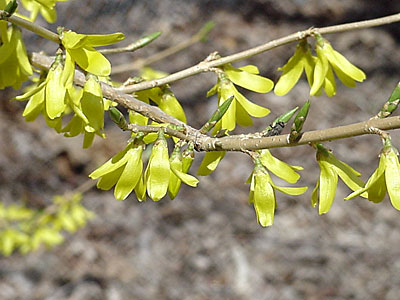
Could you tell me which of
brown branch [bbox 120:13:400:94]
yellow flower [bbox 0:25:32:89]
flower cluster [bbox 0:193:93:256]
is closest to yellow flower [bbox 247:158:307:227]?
brown branch [bbox 120:13:400:94]

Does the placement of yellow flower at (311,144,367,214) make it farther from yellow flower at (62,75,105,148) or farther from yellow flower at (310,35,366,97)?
yellow flower at (62,75,105,148)

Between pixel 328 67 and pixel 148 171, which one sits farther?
pixel 328 67

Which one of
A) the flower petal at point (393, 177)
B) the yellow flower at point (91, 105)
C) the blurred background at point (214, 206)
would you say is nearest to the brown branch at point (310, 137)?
the flower petal at point (393, 177)

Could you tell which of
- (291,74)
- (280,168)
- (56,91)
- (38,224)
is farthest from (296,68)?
(38,224)

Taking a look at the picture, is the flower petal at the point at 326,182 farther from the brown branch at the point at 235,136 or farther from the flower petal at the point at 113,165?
the flower petal at the point at 113,165

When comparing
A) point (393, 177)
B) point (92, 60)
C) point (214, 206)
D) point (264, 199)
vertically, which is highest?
point (92, 60)

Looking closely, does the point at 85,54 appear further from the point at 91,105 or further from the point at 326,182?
the point at 326,182
